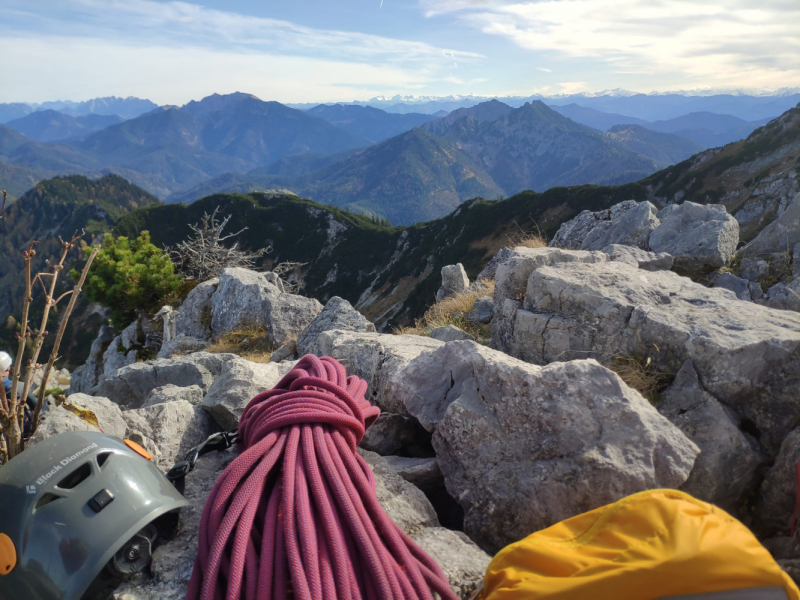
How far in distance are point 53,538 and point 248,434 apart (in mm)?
1015

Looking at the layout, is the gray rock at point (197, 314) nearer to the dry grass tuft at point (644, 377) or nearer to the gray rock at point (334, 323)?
the gray rock at point (334, 323)

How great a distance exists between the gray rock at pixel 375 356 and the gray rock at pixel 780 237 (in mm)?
8387

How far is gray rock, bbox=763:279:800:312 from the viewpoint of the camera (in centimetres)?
624

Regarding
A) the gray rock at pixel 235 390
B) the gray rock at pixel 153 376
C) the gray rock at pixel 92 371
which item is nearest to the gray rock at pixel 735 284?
the gray rock at pixel 235 390

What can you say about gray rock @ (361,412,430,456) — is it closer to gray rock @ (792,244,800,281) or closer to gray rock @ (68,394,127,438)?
gray rock @ (68,394,127,438)

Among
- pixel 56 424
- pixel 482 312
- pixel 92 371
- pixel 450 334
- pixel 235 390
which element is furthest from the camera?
pixel 92 371

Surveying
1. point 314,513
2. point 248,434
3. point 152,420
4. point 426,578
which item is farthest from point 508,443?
point 152,420

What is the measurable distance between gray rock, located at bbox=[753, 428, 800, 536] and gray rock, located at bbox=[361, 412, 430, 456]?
2188 mm

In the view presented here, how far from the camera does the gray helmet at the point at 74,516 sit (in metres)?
1.98

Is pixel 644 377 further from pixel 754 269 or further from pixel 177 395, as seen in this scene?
pixel 754 269

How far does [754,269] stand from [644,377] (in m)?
6.94

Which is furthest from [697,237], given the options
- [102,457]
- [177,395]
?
[102,457]

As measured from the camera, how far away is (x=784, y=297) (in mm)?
6730

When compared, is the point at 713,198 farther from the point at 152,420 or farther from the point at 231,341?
the point at 152,420
